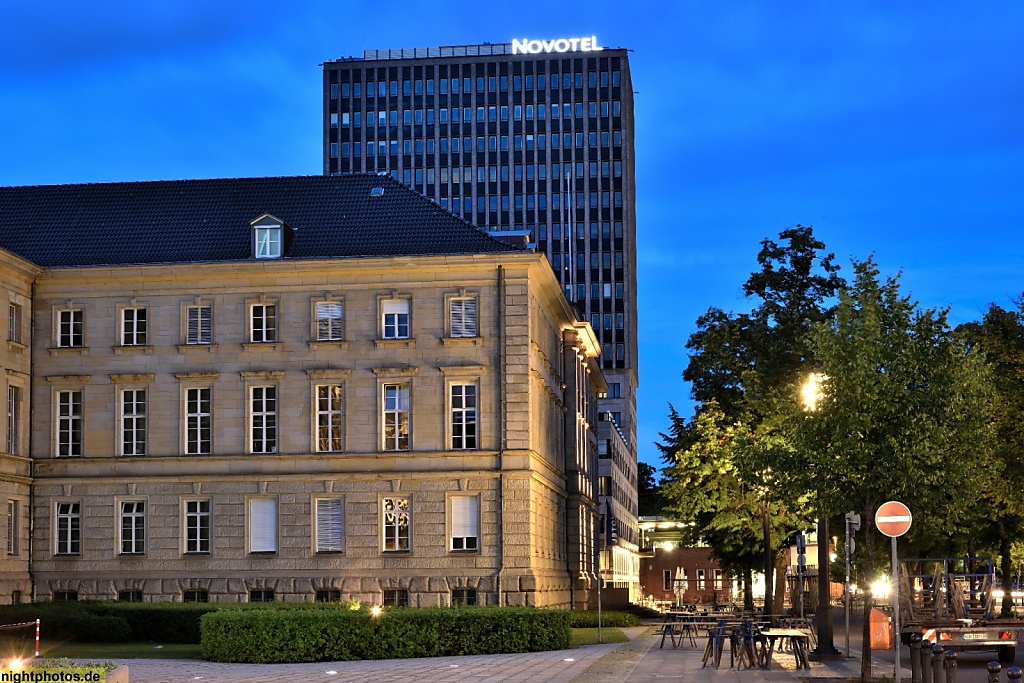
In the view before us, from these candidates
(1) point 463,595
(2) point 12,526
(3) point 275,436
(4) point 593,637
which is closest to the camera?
(4) point 593,637

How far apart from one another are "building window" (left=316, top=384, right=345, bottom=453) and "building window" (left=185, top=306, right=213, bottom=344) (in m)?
4.81

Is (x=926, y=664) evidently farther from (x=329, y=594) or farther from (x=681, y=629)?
(x=329, y=594)

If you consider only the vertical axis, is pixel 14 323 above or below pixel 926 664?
above

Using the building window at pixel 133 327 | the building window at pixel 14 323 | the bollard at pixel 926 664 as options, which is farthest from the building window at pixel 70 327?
the bollard at pixel 926 664

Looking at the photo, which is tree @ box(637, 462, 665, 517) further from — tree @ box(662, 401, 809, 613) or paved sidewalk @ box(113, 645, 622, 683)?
paved sidewalk @ box(113, 645, 622, 683)

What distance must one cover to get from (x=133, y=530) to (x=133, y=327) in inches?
295

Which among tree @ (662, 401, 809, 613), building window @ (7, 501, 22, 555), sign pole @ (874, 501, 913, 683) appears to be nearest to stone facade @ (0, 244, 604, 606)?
building window @ (7, 501, 22, 555)

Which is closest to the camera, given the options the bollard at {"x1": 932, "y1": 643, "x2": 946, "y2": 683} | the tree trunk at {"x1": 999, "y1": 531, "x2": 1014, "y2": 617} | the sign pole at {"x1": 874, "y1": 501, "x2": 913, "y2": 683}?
the bollard at {"x1": 932, "y1": 643, "x2": 946, "y2": 683}

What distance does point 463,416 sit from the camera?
53.4m

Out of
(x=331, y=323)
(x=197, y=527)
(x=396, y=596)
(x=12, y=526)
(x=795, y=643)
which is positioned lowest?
(x=396, y=596)

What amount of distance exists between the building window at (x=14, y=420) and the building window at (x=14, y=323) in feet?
6.06

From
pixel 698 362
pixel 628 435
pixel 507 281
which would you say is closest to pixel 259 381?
pixel 507 281

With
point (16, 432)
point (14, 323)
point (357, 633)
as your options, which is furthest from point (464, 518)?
point (357, 633)

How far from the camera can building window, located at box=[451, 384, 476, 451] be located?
175 ft
